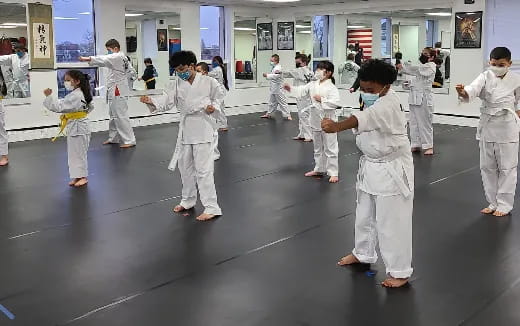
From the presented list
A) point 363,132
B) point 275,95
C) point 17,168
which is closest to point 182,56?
point 363,132

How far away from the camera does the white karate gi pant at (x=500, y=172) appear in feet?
16.2

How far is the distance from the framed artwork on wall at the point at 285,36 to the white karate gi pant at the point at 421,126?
6367 millimetres

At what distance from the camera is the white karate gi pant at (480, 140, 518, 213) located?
4934 millimetres

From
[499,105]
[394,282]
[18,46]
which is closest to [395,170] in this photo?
[394,282]

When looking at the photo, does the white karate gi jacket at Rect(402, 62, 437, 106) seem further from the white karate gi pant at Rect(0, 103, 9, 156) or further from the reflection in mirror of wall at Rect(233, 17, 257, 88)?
the reflection in mirror of wall at Rect(233, 17, 257, 88)

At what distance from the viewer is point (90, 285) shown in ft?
11.6

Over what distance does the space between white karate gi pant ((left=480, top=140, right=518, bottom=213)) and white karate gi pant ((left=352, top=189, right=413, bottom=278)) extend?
79.8 inches

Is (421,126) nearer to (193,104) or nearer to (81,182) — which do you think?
(193,104)

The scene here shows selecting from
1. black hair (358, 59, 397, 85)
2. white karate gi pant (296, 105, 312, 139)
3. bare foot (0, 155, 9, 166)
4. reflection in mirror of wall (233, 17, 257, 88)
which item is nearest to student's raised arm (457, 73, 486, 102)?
black hair (358, 59, 397, 85)

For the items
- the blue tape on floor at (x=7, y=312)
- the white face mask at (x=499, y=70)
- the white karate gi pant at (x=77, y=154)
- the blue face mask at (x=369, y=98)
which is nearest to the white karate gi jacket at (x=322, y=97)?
the white face mask at (x=499, y=70)

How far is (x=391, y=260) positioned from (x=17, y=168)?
223 inches

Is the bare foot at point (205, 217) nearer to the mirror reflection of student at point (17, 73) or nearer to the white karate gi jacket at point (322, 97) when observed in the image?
the white karate gi jacket at point (322, 97)

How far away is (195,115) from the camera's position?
16.1 feet

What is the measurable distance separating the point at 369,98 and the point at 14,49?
797 cm
